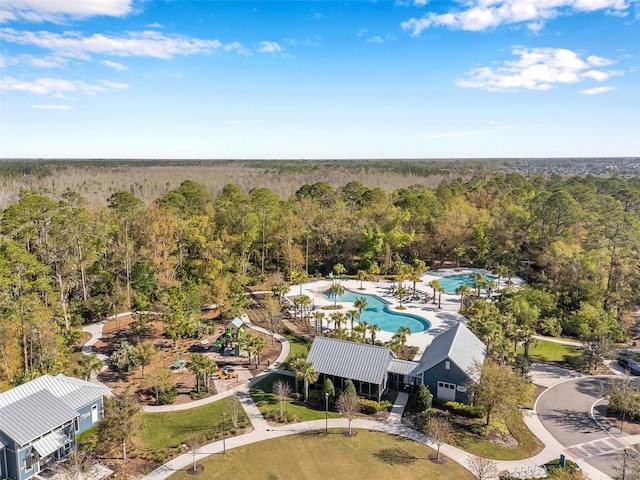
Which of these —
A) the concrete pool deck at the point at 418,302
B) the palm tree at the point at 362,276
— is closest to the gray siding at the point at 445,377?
the concrete pool deck at the point at 418,302

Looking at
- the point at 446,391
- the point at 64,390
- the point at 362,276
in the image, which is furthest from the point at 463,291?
the point at 64,390

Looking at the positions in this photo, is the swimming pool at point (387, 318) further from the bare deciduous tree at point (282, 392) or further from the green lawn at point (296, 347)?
the bare deciduous tree at point (282, 392)

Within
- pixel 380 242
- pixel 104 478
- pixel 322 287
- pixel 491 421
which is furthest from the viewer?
pixel 380 242

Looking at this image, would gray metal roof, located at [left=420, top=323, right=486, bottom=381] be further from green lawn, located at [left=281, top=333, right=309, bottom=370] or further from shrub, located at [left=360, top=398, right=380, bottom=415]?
green lawn, located at [left=281, top=333, right=309, bottom=370]

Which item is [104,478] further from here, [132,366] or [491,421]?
[491,421]

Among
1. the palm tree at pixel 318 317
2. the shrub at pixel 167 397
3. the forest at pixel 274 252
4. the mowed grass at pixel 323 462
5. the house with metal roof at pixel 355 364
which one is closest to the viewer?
the mowed grass at pixel 323 462

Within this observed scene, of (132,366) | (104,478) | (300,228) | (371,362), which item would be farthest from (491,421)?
(300,228)
